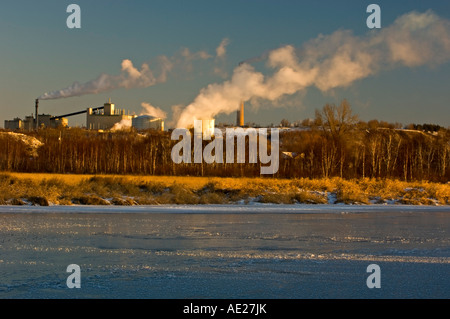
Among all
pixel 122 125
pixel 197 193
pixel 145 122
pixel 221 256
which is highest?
pixel 145 122

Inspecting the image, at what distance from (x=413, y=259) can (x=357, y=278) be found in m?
1.93

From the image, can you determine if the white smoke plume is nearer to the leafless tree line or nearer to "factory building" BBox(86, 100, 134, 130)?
"factory building" BBox(86, 100, 134, 130)

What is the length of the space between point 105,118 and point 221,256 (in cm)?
8997

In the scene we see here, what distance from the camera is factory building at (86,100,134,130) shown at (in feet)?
312

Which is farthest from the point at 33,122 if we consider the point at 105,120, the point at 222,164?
the point at 222,164

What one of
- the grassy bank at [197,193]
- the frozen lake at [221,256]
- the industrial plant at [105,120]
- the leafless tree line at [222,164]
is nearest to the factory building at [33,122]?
the industrial plant at [105,120]

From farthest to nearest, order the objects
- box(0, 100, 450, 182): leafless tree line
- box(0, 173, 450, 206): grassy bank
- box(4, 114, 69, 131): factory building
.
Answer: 1. box(4, 114, 69, 131): factory building
2. box(0, 100, 450, 182): leafless tree line
3. box(0, 173, 450, 206): grassy bank

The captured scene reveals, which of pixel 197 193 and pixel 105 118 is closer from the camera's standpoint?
pixel 197 193

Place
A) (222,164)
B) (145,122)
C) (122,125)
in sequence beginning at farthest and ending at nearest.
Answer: (145,122) < (122,125) < (222,164)

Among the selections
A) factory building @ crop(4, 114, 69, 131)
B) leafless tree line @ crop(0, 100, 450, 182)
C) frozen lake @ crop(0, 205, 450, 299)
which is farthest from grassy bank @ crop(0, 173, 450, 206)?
factory building @ crop(4, 114, 69, 131)

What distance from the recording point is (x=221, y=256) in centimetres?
878

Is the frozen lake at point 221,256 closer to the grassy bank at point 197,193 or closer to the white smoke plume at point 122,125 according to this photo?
the grassy bank at point 197,193

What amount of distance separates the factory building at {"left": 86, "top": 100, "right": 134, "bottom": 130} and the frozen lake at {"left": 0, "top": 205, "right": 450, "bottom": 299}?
266 ft

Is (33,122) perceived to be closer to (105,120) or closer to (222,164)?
(105,120)
